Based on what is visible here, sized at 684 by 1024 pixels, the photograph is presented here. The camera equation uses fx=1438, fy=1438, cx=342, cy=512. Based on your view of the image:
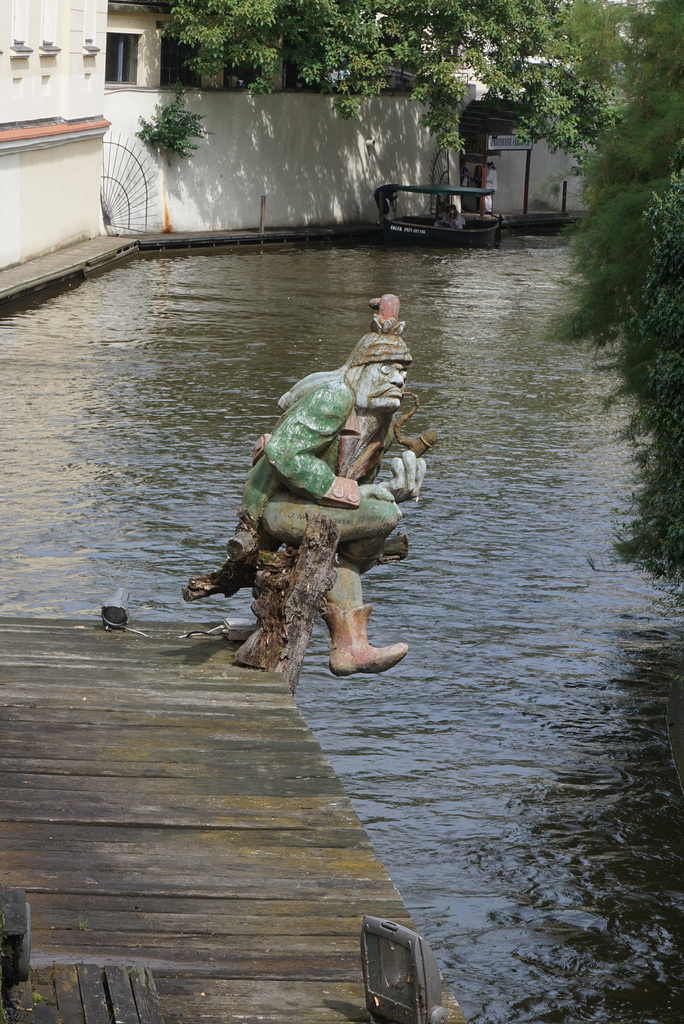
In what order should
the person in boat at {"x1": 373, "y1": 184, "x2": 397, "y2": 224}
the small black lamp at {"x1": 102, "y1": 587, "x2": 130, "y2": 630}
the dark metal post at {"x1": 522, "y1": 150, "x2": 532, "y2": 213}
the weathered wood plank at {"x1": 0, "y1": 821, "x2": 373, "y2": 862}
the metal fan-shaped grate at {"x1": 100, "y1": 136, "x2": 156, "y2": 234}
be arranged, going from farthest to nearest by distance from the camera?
the dark metal post at {"x1": 522, "y1": 150, "x2": 532, "y2": 213} → the person in boat at {"x1": 373, "y1": 184, "x2": 397, "y2": 224} → the metal fan-shaped grate at {"x1": 100, "y1": 136, "x2": 156, "y2": 234} → the small black lamp at {"x1": 102, "y1": 587, "x2": 130, "y2": 630} → the weathered wood plank at {"x1": 0, "y1": 821, "x2": 373, "y2": 862}

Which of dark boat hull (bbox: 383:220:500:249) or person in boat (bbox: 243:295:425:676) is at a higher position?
person in boat (bbox: 243:295:425:676)

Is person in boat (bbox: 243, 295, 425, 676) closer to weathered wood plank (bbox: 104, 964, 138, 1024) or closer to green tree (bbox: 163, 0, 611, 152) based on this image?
weathered wood plank (bbox: 104, 964, 138, 1024)

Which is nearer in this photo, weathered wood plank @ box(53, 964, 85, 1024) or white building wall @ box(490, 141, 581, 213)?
weathered wood plank @ box(53, 964, 85, 1024)

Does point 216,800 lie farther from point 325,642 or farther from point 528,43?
point 528,43

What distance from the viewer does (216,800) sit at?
5.22 m

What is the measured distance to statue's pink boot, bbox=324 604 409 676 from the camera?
6.80 metres

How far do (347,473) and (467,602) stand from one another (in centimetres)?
460

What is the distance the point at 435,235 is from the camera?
3691 cm

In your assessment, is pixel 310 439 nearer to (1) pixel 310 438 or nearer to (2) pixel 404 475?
(1) pixel 310 438

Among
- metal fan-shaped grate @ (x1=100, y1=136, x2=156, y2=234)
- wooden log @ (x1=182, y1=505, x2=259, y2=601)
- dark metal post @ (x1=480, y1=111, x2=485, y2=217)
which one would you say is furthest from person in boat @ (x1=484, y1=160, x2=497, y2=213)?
wooden log @ (x1=182, y1=505, x2=259, y2=601)

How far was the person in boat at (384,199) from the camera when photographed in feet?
128

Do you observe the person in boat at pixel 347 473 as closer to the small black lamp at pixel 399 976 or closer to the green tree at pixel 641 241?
the green tree at pixel 641 241

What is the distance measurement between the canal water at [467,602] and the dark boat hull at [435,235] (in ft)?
45.7

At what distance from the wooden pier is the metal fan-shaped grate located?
28.0 meters
